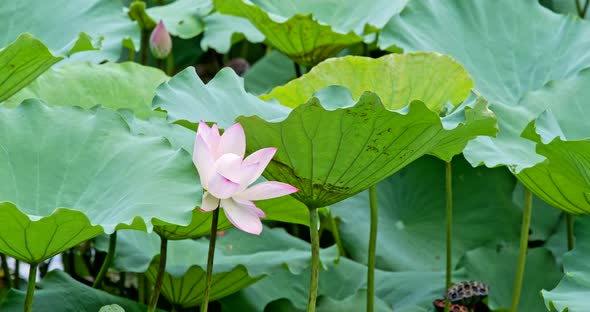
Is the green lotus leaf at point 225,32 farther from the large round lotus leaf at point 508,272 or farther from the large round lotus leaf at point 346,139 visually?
the large round lotus leaf at point 346,139

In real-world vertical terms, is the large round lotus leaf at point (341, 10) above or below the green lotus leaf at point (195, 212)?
below

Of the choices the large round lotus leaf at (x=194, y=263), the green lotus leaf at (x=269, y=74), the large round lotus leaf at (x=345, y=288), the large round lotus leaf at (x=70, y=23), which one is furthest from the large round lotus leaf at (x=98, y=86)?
the green lotus leaf at (x=269, y=74)

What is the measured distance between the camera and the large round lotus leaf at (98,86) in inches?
78.0

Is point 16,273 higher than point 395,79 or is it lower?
lower

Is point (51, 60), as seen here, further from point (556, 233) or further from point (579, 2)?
point (579, 2)

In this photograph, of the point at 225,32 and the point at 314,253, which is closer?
the point at 314,253

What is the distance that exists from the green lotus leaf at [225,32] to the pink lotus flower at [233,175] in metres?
1.41

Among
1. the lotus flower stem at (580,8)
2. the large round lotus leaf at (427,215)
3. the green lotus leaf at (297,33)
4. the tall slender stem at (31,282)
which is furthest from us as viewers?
the lotus flower stem at (580,8)

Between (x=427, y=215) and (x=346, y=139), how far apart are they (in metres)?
1.12

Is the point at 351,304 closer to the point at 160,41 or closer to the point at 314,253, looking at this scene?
the point at 314,253

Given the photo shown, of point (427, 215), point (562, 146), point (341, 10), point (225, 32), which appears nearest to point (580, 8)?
point (341, 10)

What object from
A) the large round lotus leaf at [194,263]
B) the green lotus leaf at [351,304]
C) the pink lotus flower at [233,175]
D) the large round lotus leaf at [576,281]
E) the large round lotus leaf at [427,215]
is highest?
the pink lotus flower at [233,175]

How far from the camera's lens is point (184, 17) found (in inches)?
110

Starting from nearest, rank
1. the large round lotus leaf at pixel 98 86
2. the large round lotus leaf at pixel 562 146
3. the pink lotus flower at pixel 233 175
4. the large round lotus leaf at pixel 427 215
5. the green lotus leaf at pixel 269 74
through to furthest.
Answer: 1. the pink lotus flower at pixel 233 175
2. the large round lotus leaf at pixel 562 146
3. the large round lotus leaf at pixel 98 86
4. the large round lotus leaf at pixel 427 215
5. the green lotus leaf at pixel 269 74
